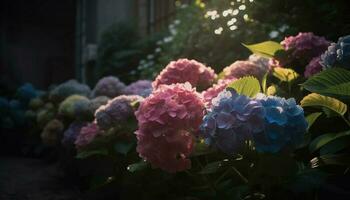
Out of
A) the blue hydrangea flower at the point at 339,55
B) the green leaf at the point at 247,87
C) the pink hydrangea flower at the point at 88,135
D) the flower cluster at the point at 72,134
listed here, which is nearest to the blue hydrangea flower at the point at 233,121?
the green leaf at the point at 247,87

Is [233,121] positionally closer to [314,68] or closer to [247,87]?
[247,87]

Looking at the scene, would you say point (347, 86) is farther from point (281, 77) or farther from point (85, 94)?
point (85, 94)

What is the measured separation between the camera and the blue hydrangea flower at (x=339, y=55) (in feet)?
6.16

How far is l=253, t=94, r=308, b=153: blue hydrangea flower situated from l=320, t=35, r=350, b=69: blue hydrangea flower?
51cm

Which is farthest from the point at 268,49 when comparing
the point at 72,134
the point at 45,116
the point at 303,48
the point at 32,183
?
the point at 45,116

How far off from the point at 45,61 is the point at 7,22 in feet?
7.46

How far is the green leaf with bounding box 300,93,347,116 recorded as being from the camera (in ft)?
5.22

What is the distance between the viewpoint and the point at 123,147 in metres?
2.42

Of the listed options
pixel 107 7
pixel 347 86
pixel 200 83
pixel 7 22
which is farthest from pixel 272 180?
pixel 7 22

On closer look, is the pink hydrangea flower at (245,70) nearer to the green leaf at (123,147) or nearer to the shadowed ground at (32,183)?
the green leaf at (123,147)

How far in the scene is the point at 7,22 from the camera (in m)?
12.9

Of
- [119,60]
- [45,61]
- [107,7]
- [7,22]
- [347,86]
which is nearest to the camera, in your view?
[347,86]

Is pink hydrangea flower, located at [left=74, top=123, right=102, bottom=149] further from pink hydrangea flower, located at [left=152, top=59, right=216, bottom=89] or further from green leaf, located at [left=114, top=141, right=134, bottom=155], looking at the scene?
pink hydrangea flower, located at [left=152, top=59, right=216, bottom=89]

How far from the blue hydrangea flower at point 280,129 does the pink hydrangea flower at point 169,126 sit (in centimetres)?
35
